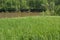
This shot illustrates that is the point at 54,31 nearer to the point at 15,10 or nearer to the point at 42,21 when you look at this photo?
the point at 42,21

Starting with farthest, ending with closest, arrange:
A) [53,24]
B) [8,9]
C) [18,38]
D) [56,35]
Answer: [8,9]
[53,24]
[56,35]
[18,38]

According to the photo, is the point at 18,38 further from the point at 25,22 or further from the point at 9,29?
the point at 25,22

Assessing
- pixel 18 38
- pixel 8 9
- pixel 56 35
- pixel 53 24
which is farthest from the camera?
pixel 8 9

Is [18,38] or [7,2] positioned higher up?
[18,38]

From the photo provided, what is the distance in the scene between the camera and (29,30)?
21.8ft

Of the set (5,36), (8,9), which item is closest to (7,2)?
(8,9)

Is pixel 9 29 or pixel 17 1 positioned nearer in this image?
pixel 9 29

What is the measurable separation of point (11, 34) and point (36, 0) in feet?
73.4

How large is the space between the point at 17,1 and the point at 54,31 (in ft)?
69.0

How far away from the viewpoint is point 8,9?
2712 cm

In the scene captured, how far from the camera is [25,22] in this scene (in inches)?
302

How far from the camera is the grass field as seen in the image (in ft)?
20.4

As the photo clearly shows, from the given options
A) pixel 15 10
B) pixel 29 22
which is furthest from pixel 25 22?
pixel 15 10

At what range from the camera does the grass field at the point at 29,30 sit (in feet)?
20.4
